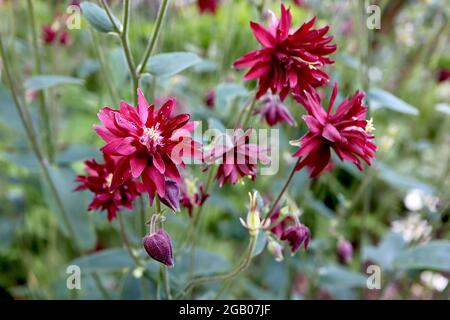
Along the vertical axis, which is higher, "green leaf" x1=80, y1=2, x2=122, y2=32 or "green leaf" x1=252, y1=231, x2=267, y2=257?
"green leaf" x1=80, y1=2, x2=122, y2=32

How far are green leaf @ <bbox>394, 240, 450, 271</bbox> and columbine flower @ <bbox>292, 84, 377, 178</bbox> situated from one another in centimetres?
43

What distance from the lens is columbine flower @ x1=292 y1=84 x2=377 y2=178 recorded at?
1.99 feet

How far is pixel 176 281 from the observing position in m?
0.84

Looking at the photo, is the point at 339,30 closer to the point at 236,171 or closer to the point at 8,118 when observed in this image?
the point at 8,118

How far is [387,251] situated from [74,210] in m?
0.74

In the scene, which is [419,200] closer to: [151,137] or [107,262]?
[107,262]

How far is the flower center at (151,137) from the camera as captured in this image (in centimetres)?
56

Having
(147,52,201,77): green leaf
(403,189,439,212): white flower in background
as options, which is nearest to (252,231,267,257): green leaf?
(147,52,201,77): green leaf

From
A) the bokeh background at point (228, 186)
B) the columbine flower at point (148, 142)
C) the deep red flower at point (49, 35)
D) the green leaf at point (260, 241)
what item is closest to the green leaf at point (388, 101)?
the bokeh background at point (228, 186)

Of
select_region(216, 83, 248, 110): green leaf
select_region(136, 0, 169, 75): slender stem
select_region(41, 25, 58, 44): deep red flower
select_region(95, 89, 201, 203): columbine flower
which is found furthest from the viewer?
select_region(41, 25, 58, 44): deep red flower

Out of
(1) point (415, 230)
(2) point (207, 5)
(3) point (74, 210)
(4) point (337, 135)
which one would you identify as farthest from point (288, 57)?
(2) point (207, 5)

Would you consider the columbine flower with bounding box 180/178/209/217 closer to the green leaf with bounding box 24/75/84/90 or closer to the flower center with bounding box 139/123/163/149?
the flower center with bounding box 139/123/163/149

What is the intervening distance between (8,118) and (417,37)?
1.19 meters
